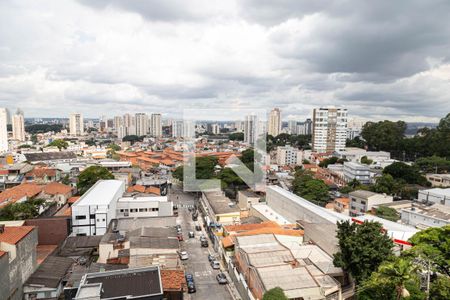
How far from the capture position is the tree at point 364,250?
8758 millimetres

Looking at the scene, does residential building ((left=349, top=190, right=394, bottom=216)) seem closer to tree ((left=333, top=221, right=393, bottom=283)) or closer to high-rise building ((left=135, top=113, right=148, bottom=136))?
tree ((left=333, top=221, right=393, bottom=283))

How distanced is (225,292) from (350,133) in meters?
72.5

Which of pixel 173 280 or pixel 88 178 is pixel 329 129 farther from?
pixel 173 280

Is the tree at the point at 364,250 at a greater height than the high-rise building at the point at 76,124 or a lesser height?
lesser

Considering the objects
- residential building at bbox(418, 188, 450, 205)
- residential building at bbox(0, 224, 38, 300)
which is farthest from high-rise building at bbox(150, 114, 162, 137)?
residential building at bbox(0, 224, 38, 300)

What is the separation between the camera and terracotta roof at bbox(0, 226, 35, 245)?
30.7 ft

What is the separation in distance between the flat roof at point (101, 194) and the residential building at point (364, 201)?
14554 millimetres

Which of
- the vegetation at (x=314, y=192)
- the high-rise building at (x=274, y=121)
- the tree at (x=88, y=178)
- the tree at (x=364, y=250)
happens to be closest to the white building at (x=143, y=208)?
the tree at (x=88, y=178)

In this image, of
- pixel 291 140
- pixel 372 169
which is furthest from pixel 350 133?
pixel 372 169

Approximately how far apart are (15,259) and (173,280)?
474 centimetres

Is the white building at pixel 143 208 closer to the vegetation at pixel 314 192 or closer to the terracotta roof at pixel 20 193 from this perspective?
the terracotta roof at pixel 20 193

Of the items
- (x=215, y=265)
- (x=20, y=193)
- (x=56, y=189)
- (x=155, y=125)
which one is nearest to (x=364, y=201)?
(x=215, y=265)

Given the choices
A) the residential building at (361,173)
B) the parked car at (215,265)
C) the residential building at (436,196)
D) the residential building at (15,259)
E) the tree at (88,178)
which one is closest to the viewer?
the residential building at (15,259)

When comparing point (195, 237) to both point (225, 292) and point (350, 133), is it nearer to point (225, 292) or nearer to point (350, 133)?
point (225, 292)
